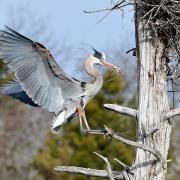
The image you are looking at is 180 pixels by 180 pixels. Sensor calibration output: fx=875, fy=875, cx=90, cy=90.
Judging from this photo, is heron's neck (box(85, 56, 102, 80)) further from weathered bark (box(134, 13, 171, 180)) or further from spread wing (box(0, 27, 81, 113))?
weathered bark (box(134, 13, 171, 180))

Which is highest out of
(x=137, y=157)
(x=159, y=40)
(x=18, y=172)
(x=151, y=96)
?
(x=159, y=40)

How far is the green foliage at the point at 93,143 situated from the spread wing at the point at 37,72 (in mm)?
9262

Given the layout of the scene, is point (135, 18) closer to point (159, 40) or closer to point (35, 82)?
point (159, 40)

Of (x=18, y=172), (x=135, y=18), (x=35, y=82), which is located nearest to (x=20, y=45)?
(x=35, y=82)

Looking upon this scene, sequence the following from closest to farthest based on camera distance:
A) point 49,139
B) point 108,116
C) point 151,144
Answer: point 151,144, point 108,116, point 49,139

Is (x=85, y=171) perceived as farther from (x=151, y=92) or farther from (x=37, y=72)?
(x=37, y=72)

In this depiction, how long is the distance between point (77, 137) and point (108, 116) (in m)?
1.30

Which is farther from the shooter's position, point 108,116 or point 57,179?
point 57,179

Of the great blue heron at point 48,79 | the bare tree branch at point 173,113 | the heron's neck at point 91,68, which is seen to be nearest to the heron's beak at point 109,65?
the great blue heron at point 48,79

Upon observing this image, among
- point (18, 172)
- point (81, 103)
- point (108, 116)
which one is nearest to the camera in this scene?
point (81, 103)

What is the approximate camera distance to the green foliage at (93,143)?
1870cm

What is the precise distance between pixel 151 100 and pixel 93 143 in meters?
11.9

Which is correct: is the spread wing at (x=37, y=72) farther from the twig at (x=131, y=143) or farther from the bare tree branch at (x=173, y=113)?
the twig at (x=131, y=143)

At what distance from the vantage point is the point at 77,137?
67.0ft
